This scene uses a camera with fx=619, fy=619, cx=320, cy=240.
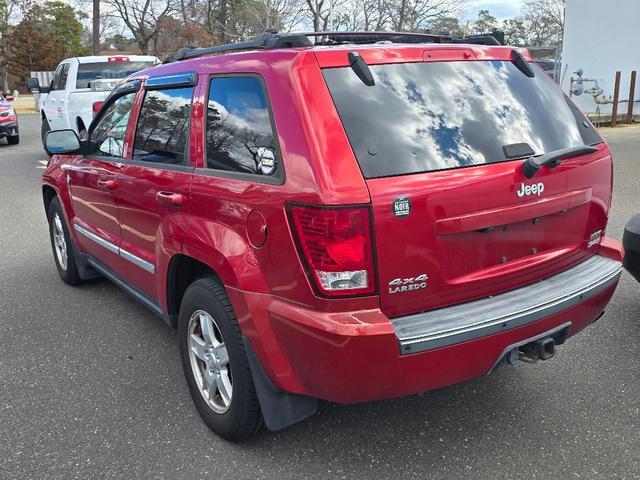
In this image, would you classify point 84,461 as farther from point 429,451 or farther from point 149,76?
point 149,76

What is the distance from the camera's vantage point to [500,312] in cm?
261

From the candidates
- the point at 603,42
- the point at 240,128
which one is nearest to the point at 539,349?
the point at 240,128

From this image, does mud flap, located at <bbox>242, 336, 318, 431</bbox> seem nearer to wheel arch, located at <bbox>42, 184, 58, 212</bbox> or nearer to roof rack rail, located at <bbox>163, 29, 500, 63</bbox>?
roof rack rail, located at <bbox>163, 29, 500, 63</bbox>

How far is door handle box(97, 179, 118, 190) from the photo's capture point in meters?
3.92

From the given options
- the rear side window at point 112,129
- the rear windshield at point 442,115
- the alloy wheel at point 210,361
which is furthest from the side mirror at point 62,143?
→ the rear windshield at point 442,115

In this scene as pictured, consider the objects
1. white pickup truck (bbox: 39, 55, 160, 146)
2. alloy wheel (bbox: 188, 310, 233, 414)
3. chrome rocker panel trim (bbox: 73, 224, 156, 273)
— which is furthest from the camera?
white pickup truck (bbox: 39, 55, 160, 146)

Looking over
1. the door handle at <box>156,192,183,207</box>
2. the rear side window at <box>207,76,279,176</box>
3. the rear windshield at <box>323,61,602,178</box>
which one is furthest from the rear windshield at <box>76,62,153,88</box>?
the rear windshield at <box>323,61,602,178</box>

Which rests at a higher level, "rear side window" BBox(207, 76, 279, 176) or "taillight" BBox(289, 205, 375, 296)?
"rear side window" BBox(207, 76, 279, 176)

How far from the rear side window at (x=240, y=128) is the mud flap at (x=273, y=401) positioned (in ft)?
2.56

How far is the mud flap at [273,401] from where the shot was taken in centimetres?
266

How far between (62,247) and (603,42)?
19.8 m

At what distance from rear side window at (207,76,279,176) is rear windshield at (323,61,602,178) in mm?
353

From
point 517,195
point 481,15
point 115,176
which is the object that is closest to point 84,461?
point 115,176

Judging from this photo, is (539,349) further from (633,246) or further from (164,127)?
(164,127)
